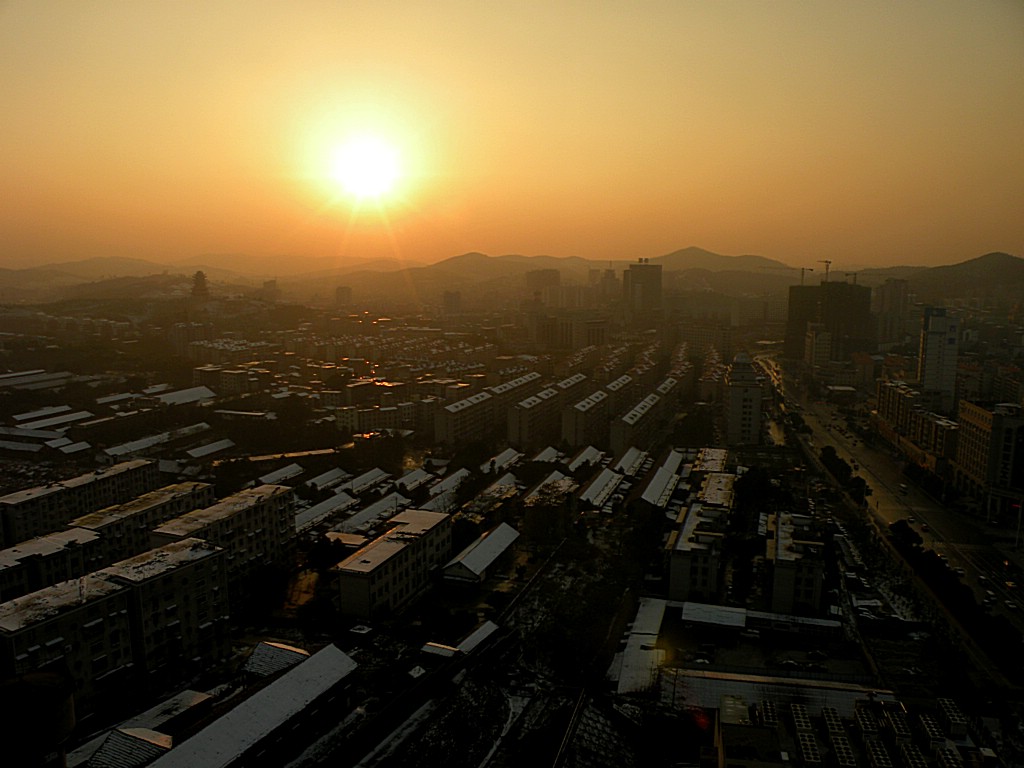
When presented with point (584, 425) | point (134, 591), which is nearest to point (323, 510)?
point (134, 591)

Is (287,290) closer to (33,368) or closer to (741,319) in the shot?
(741,319)

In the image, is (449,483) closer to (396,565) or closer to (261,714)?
(396,565)

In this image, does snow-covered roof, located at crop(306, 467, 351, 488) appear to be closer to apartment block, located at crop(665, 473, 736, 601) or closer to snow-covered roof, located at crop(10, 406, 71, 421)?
apartment block, located at crop(665, 473, 736, 601)

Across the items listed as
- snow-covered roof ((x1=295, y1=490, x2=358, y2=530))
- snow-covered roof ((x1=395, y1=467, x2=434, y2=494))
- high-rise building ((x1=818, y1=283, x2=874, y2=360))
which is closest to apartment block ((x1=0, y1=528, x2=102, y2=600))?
snow-covered roof ((x1=295, y1=490, x2=358, y2=530))

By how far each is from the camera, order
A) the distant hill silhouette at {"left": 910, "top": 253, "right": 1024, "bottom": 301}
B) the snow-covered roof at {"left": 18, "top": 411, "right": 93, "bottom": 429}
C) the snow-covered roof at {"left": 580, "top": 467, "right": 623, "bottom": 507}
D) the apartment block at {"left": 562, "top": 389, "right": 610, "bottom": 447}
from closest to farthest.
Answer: the snow-covered roof at {"left": 580, "top": 467, "right": 623, "bottom": 507}, the apartment block at {"left": 562, "top": 389, "right": 610, "bottom": 447}, the snow-covered roof at {"left": 18, "top": 411, "right": 93, "bottom": 429}, the distant hill silhouette at {"left": 910, "top": 253, "right": 1024, "bottom": 301}

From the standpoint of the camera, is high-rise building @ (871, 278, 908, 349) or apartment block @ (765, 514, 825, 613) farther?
high-rise building @ (871, 278, 908, 349)

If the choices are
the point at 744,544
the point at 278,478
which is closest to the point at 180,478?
the point at 278,478
